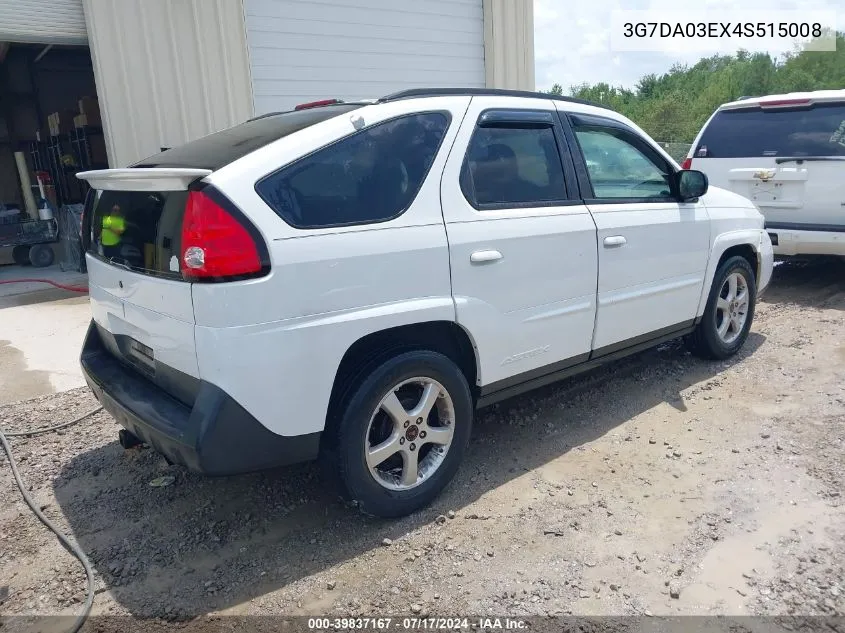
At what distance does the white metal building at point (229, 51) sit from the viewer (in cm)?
757

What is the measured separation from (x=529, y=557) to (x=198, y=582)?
139 cm

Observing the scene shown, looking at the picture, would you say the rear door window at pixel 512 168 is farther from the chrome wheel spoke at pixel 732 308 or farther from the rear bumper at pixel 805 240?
the rear bumper at pixel 805 240

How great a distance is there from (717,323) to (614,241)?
1.77 meters

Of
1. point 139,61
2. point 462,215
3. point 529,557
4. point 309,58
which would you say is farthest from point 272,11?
point 529,557

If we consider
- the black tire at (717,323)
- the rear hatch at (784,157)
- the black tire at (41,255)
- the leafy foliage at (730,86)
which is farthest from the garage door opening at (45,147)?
the leafy foliage at (730,86)

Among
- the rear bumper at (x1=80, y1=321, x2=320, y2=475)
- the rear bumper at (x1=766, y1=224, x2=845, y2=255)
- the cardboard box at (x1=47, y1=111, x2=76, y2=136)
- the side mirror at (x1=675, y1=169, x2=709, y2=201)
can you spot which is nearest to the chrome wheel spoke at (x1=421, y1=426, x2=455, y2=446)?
the rear bumper at (x1=80, y1=321, x2=320, y2=475)

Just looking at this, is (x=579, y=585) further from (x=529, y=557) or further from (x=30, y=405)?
(x=30, y=405)

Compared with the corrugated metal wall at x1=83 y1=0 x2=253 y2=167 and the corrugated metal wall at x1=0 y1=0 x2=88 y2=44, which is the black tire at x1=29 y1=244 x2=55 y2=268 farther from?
the corrugated metal wall at x1=0 y1=0 x2=88 y2=44

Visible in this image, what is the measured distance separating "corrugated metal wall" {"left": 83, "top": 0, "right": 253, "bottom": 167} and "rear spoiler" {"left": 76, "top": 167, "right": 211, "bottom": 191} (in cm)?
538

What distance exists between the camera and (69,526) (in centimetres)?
314

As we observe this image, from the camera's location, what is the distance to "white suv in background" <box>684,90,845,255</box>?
6504 millimetres

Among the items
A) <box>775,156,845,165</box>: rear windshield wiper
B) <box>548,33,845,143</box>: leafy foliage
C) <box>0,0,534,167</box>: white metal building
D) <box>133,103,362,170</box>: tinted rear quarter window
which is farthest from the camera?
<box>548,33,845,143</box>: leafy foliage

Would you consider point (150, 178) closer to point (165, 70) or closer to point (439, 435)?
point (439, 435)

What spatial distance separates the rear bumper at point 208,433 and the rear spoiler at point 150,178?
79 cm
